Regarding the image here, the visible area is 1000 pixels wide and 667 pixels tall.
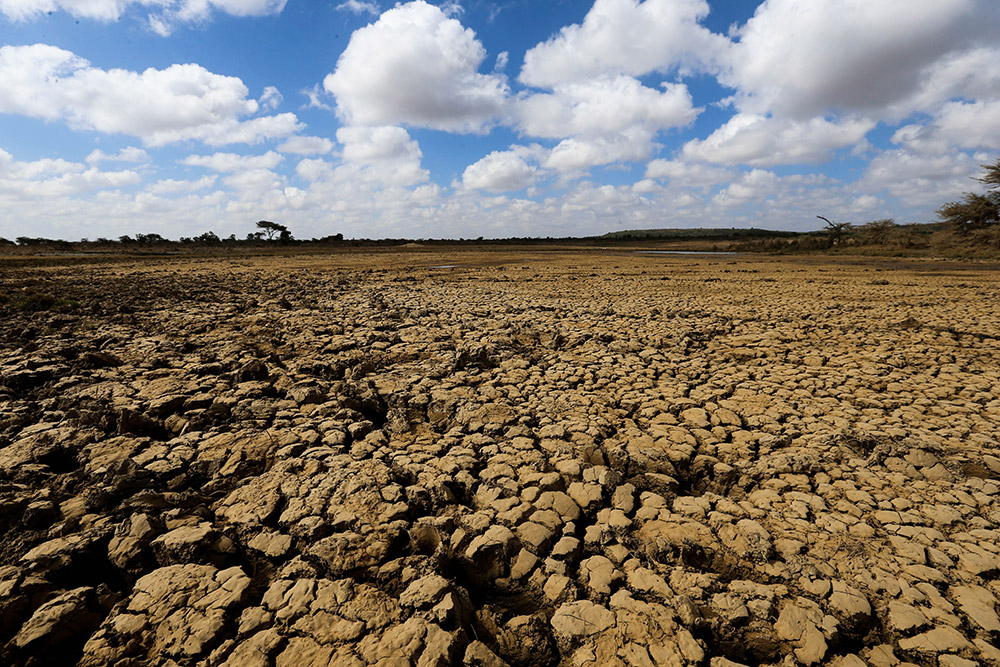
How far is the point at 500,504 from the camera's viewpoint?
2275mm

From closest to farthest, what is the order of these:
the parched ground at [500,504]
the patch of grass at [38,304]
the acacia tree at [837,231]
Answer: the parched ground at [500,504] < the patch of grass at [38,304] < the acacia tree at [837,231]

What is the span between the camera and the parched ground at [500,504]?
1555 millimetres

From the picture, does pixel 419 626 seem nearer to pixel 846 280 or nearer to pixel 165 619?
pixel 165 619

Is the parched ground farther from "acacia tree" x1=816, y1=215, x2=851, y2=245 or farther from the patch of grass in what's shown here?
"acacia tree" x1=816, y1=215, x2=851, y2=245

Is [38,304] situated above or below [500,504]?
above

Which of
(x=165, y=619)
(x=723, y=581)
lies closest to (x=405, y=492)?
(x=165, y=619)

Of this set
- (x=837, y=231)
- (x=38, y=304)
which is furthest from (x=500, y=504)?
(x=837, y=231)

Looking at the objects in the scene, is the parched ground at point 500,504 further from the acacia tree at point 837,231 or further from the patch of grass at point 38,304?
the acacia tree at point 837,231

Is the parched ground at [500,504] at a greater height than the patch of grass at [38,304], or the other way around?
the patch of grass at [38,304]

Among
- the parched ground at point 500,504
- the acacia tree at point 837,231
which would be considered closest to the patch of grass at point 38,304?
the parched ground at point 500,504

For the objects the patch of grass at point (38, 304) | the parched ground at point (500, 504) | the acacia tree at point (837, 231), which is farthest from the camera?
the acacia tree at point (837, 231)

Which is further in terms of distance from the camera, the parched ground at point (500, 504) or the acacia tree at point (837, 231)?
the acacia tree at point (837, 231)

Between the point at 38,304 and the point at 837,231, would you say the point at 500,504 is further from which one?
the point at 837,231

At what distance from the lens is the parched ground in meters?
1.55
